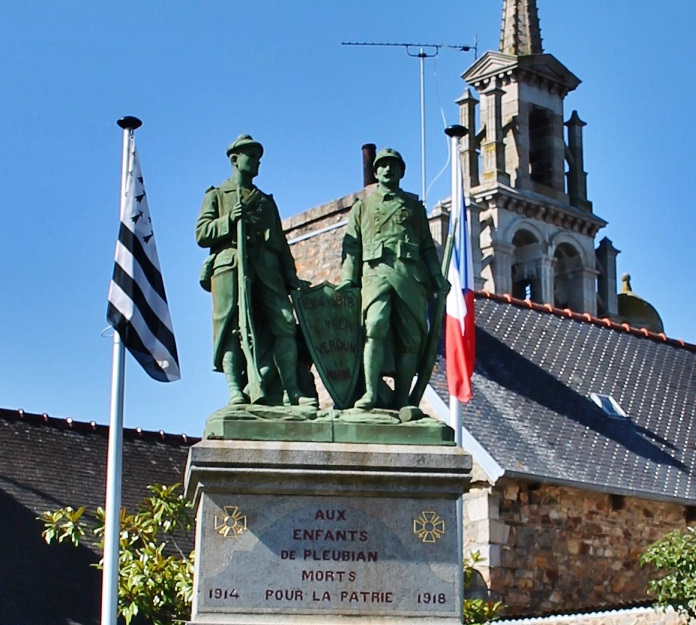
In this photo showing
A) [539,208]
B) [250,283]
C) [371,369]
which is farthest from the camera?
[539,208]

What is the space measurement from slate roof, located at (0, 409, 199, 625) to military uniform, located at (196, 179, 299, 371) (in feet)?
34.3

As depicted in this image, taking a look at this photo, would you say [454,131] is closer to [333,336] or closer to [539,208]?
[333,336]

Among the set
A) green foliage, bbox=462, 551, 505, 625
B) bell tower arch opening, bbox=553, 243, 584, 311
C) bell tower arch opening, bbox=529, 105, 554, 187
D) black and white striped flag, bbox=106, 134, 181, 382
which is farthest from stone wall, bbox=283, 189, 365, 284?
bell tower arch opening, bbox=529, 105, 554, 187

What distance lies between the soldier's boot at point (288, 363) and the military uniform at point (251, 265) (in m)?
0.05

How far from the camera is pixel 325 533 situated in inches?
483

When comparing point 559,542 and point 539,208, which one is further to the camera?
point 539,208

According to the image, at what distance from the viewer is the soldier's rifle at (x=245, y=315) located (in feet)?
41.7

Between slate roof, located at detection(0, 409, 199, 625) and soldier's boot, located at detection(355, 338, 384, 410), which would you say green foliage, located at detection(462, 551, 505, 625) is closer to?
slate roof, located at detection(0, 409, 199, 625)

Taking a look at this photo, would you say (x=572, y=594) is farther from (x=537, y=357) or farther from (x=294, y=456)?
(x=294, y=456)

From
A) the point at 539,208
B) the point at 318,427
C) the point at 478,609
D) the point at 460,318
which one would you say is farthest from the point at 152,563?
the point at 539,208

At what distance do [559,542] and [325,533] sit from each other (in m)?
11.9

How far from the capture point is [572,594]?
2370 cm

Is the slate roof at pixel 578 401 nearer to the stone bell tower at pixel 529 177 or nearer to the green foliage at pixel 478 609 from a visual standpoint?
the green foliage at pixel 478 609

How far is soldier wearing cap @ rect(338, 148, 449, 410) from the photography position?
504 inches
